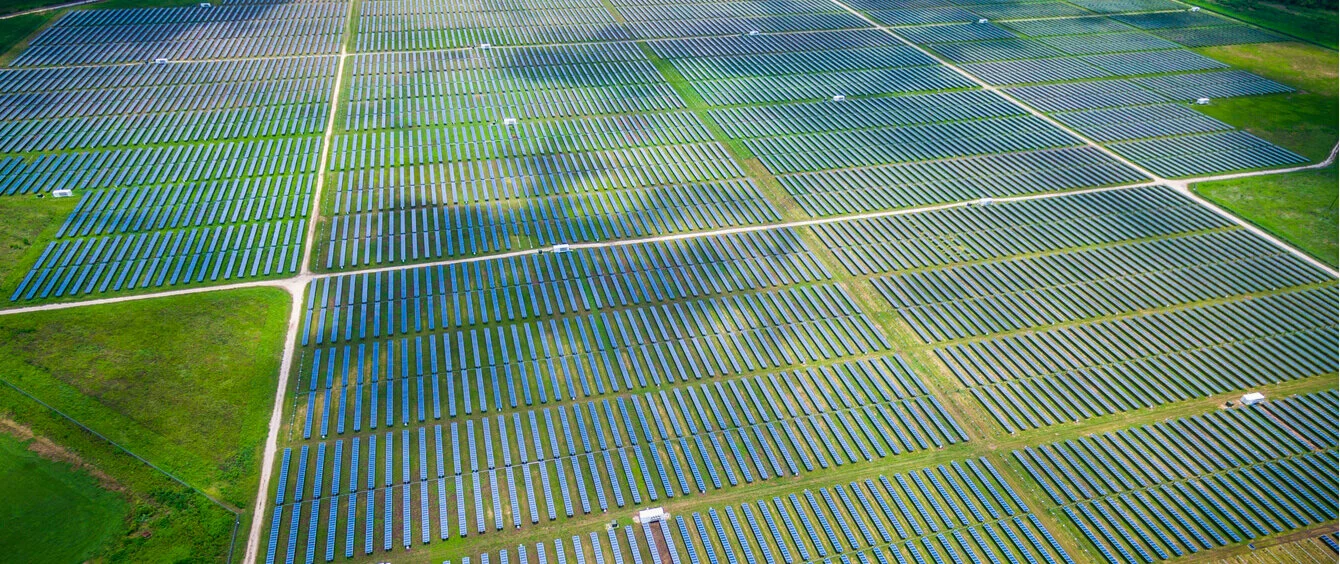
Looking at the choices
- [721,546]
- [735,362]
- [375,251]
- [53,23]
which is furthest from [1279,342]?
[53,23]

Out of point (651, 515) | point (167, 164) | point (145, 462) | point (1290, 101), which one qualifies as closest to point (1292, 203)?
point (1290, 101)

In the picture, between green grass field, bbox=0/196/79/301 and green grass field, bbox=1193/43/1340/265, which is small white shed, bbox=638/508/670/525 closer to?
green grass field, bbox=0/196/79/301

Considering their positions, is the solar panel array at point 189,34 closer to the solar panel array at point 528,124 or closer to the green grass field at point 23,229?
the solar panel array at point 528,124

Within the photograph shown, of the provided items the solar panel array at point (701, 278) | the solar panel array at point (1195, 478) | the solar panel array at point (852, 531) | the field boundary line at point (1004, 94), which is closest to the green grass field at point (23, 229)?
the solar panel array at point (701, 278)

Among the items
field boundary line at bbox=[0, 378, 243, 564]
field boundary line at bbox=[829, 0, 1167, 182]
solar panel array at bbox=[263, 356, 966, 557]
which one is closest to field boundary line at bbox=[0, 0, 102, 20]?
field boundary line at bbox=[0, 378, 243, 564]

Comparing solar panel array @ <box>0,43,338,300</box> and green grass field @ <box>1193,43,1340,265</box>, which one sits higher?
green grass field @ <box>1193,43,1340,265</box>

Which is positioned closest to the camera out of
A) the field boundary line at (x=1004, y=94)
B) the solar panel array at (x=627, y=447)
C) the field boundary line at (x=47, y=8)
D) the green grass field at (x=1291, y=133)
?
the solar panel array at (x=627, y=447)

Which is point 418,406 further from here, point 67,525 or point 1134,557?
point 1134,557
